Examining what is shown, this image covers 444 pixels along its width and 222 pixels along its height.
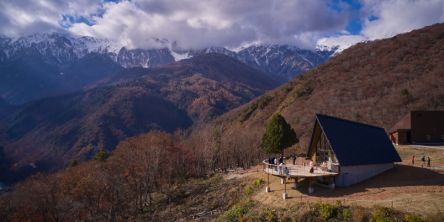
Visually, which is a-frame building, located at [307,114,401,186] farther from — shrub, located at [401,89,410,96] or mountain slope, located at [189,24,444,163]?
shrub, located at [401,89,410,96]

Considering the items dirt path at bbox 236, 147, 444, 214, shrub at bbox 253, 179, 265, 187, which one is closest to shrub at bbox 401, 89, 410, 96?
dirt path at bbox 236, 147, 444, 214

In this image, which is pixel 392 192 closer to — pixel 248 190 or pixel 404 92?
pixel 248 190

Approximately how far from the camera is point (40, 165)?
17000 cm

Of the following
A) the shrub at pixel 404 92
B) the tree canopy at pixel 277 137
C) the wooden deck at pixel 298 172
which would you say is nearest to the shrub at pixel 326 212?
the wooden deck at pixel 298 172

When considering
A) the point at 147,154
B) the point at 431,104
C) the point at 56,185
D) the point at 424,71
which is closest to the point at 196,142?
the point at 147,154

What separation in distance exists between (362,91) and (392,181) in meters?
65.8

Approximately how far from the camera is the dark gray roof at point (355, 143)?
106 ft

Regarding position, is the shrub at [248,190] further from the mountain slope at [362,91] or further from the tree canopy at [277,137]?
the mountain slope at [362,91]

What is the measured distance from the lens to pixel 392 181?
104ft

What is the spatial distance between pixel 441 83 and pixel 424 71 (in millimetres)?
13950

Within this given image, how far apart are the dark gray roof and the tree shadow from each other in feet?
4.61

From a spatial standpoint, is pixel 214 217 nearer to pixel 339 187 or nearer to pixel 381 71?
pixel 339 187

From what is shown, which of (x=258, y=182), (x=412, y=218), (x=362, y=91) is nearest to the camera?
(x=412, y=218)

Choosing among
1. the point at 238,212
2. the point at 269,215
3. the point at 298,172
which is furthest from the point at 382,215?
the point at 238,212
